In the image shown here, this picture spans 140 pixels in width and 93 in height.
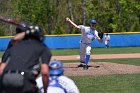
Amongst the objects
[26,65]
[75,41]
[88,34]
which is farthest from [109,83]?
[75,41]

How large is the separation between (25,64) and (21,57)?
0.09 metres

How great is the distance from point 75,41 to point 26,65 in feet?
120

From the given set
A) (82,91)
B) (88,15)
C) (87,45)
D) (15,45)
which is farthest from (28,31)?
(88,15)

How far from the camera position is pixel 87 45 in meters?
18.0

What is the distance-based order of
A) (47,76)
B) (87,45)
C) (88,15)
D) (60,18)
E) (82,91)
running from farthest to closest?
(60,18) < (88,15) < (87,45) < (82,91) < (47,76)

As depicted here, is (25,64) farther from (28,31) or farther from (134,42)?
(134,42)

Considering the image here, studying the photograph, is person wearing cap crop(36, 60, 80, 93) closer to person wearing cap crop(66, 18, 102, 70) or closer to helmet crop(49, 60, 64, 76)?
helmet crop(49, 60, 64, 76)

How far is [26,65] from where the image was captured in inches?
215

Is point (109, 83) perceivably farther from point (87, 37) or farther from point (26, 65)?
point (26, 65)

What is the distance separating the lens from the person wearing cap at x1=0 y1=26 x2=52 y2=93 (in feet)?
17.5

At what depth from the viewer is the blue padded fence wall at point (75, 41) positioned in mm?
41500

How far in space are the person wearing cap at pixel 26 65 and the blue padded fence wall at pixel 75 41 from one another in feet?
117

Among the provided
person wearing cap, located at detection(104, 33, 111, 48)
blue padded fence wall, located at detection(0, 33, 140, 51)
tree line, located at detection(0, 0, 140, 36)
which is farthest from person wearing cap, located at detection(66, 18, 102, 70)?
tree line, located at detection(0, 0, 140, 36)

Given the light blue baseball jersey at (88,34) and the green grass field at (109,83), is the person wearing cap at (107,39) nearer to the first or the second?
the light blue baseball jersey at (88,34)
